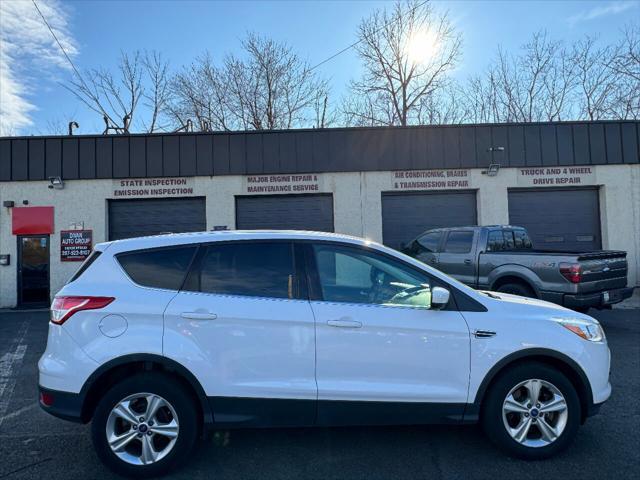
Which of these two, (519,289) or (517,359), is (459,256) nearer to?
(519,289)

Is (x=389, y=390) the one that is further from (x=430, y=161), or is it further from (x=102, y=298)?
(x=430, y=161)

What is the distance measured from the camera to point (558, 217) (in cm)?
1366

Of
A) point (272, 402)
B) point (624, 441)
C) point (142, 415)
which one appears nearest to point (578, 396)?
point (624, 441)

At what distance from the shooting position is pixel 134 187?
13211 millimetres

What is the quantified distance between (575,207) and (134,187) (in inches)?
520

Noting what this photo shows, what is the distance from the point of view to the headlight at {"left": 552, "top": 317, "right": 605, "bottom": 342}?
142 inches

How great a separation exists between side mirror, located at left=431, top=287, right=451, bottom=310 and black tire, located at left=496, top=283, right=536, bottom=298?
542 cm

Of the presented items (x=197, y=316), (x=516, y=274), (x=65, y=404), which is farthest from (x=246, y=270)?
(x=516, y=274)

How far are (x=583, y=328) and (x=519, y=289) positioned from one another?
4.84m

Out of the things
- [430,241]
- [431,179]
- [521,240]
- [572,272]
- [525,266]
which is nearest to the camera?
[572,272]

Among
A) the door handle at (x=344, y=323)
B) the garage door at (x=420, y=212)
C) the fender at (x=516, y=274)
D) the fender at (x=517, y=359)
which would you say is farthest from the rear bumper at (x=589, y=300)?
the garage door at (x=420, y=212)

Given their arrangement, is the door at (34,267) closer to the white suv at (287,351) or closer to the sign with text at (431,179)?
the sign with text at (431,179)

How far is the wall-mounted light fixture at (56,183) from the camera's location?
1278cm

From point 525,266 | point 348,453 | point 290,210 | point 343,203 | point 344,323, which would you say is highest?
point 343,203
